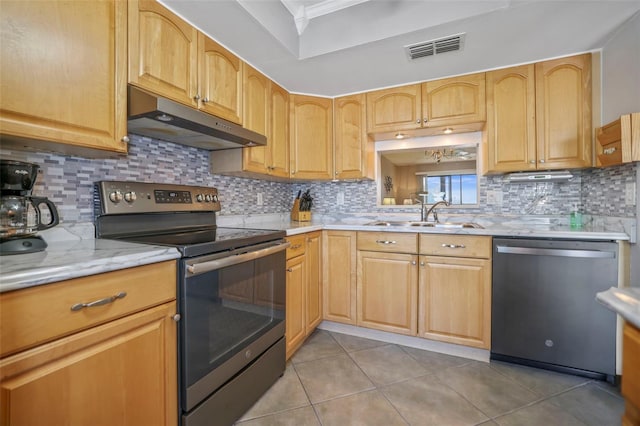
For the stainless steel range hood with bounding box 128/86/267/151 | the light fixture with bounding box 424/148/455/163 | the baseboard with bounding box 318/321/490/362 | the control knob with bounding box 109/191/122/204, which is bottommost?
the baseboard with bounding box 318/321/490/362

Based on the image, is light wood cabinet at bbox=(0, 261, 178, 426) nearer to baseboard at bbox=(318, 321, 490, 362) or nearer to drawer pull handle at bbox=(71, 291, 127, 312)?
drawer pull handle at bbox=(71, 291, 127, 312)

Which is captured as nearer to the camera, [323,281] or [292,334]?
[292,334]

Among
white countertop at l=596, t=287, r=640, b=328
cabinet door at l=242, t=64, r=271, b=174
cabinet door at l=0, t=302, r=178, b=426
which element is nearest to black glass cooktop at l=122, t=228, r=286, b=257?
cabinet door at l=0, t=302, r=178, b=426

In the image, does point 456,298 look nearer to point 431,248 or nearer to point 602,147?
point 431,248

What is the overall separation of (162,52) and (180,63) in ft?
0.35

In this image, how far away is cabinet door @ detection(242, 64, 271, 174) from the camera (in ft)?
6.55

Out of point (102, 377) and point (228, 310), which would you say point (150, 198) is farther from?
point (102, 377)

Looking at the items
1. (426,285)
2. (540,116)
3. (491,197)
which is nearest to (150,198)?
(426,285)

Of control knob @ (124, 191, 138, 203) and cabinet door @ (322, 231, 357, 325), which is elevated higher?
control knob @ (124, 191, 138, 203)

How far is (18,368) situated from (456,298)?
2.16m

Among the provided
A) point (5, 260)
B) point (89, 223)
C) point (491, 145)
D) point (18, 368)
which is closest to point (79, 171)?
point (89, 223)

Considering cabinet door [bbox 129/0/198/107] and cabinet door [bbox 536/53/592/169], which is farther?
cabinet door [bbox 536/53/592/169]

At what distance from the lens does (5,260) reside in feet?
2.82

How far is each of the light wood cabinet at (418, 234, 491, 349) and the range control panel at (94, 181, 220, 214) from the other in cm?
157
